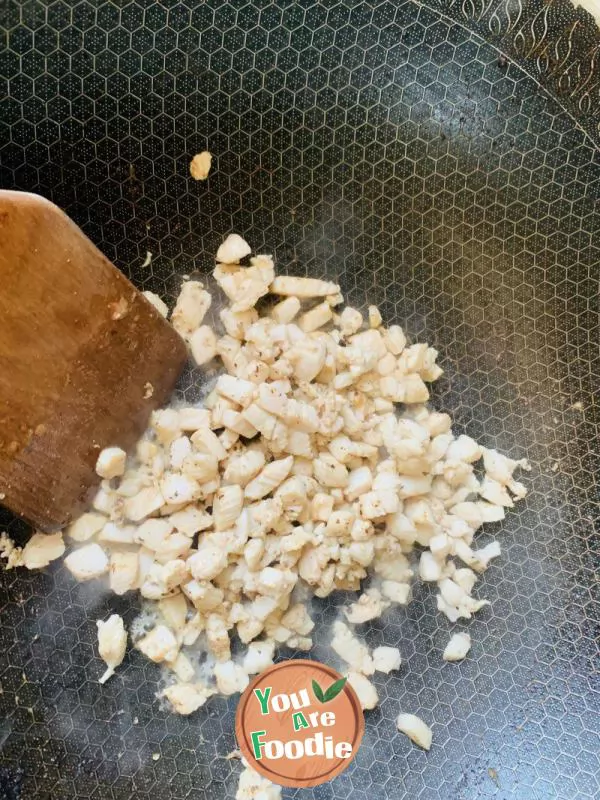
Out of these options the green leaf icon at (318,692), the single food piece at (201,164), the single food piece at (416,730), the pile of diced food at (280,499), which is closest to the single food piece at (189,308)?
the pile of diced food at (280,499)

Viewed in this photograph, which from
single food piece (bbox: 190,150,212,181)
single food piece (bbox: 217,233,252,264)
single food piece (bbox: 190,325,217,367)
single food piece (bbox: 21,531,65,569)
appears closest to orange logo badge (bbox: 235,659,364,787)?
single food piece (bbox: 21,531,65,569)

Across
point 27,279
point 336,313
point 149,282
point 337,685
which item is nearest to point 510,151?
point 336,313

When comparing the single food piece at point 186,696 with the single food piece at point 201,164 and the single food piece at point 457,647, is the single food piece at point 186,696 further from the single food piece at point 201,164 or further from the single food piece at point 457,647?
the single food piece at point 201,164

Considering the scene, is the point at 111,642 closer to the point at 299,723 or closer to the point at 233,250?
the point at 299,723

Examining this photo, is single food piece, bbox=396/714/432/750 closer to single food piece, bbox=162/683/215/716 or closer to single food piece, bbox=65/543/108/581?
single food piece, bbox=162/683/215/716

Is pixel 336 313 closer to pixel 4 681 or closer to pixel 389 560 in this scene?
pixel 389 560

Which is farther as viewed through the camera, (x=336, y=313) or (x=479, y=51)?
(x=336, y=313)
